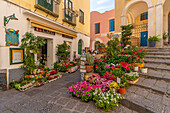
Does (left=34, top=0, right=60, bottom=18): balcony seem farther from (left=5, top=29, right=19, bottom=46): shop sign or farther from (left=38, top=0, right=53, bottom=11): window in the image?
(left=5, top=29, right=19, bottom=46): shop sign

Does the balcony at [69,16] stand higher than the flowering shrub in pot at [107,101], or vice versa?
the balcony at [69,16]

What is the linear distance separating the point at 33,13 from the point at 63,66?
4036 millimetres

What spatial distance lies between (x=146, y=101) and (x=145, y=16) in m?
12.5

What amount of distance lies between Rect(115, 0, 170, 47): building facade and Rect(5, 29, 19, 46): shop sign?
9.41m

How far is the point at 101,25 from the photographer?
54.4 feet

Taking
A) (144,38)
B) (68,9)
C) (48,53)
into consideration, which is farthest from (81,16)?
(144,38)

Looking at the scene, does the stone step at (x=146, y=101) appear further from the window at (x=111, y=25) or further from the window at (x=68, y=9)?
the window at (x=111, y=25)

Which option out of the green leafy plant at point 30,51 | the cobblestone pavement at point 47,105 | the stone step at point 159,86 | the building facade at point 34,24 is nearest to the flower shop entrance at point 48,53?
the building facade at point 34,24

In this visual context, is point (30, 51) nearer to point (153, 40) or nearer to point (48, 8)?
point (48, 8)

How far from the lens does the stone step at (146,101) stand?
2112mm

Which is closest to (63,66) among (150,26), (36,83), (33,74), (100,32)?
(33,74)

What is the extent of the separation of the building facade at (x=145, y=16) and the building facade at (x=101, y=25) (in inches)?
182

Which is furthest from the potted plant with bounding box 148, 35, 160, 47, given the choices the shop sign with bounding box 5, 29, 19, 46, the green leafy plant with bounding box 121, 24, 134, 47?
the shop sign with bounding box 5, 29, 19, 46

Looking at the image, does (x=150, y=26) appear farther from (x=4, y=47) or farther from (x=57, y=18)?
(x=4, y=47)
